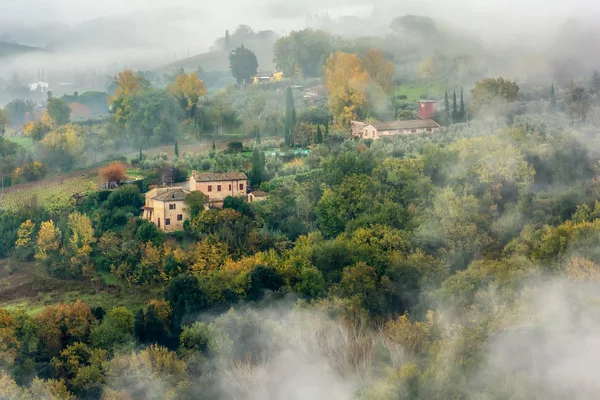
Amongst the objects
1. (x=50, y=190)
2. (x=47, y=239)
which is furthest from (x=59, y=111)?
(x=47, y=239)

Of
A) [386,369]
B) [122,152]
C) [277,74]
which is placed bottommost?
[386,369]

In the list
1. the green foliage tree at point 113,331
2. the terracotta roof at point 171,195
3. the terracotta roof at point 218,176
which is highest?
the terracotta roof at point 218,176

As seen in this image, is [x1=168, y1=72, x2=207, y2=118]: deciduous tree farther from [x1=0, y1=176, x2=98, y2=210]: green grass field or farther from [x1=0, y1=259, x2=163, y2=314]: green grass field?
[x1=0, y1=259, x2=163, y2=314]: green grass field

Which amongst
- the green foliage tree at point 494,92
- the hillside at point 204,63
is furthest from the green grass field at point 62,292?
the hillside at point 204,63

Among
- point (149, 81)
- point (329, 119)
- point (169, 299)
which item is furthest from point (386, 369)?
point (149, 81)

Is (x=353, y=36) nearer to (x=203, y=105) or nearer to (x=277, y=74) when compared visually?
(x=277, y=74)

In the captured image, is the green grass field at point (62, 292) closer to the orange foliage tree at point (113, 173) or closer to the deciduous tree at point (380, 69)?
the orange foliage tree at point (113, 173)
